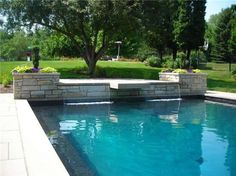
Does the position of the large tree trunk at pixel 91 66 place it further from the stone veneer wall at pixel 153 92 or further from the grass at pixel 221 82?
the grass at pixel 221 82

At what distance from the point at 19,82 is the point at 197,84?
6780 mm

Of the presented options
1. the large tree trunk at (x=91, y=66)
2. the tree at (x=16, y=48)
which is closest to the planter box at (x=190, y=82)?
the large tree trunk at (x=91, y=66)

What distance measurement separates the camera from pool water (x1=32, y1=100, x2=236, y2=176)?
14.1ft

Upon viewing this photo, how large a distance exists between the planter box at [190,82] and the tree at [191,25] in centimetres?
1141

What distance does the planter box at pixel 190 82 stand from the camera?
11.5 m

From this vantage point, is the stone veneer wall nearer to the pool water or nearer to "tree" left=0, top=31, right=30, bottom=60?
the pool water

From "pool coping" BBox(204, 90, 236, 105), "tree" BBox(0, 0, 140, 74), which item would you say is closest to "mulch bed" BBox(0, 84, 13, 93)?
"tree" BBox(0, 0, 140, 74)

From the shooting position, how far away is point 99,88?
→ 1005 centimetres

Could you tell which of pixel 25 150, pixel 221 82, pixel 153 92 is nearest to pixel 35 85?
pixel 153 92

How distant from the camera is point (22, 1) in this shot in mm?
14320

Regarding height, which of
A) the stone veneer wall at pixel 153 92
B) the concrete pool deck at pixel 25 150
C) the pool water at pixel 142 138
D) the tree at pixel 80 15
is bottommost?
the pool water at pixel 142 138

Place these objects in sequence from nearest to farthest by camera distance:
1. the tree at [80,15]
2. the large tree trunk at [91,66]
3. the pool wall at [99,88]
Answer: the pool wall at [99,88] < the tree at [80,15] < the large tree trunk at [91,66]

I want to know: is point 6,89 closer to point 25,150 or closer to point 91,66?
point 91,66

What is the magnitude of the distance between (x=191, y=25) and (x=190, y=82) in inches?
479
